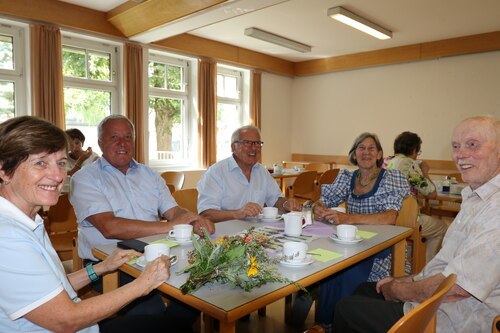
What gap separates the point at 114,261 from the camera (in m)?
1.44

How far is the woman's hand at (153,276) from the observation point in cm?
112

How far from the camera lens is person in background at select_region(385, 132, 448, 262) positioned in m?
3.42

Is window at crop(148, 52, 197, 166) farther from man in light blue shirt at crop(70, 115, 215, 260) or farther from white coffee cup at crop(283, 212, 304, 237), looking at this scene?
white coffee cup at crop(283, 212, 304, 237)

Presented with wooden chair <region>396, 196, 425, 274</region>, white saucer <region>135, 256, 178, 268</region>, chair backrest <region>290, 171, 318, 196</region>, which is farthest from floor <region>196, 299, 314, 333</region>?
chair backrest <region>290, 171, 318, 196</region>

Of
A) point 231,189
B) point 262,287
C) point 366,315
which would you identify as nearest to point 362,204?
point 231,189

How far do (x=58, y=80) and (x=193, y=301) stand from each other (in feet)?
15.1

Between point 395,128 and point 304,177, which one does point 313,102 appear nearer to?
point 395,128

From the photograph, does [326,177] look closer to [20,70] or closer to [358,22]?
[358,22]

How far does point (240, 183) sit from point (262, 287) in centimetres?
153

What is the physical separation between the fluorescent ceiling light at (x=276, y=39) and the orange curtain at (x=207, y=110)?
45.3 inches

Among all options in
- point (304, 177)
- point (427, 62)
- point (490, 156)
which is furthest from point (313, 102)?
point (490, 156)

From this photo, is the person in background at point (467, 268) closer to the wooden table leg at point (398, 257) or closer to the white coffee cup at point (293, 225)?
the wooden table leg at point (398, 257)

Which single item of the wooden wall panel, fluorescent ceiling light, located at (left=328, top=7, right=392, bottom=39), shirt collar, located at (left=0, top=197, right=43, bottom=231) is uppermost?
fluorescent ceiling light, located at (left=328, top=7, right=392, bottom=39)

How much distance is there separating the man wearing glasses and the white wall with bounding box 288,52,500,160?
191 inches
